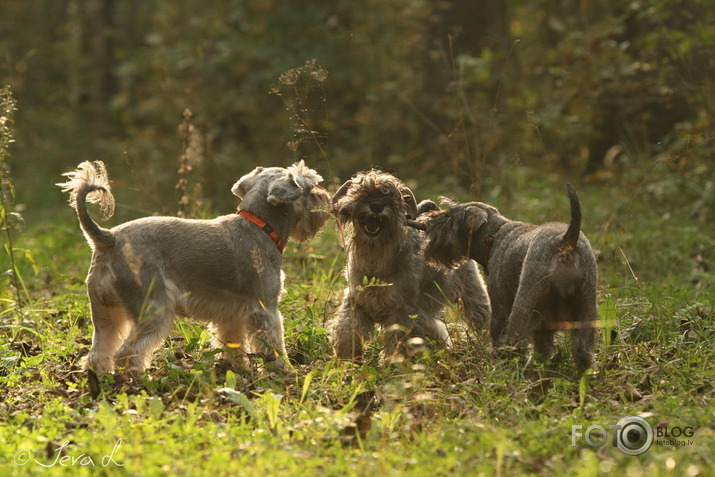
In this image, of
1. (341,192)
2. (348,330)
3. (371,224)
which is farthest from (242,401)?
(341,192)

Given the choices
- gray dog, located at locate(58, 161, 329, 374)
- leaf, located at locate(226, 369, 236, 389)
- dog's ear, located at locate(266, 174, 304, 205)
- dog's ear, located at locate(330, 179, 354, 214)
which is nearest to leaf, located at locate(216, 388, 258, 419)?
leaf, located at locate(226, 369, 236, 389)

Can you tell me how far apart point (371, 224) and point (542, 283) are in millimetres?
1367

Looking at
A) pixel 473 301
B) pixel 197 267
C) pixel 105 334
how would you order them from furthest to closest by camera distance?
1. pixel 473 301
2. pixel 197 267
3. pixel 105 334

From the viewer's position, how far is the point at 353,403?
4.89m

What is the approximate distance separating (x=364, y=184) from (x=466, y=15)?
9841mm

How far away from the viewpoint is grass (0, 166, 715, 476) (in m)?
3.99

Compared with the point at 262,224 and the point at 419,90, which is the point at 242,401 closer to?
the point at 262,224

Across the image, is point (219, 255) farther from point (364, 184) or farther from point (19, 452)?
point (19, 452)

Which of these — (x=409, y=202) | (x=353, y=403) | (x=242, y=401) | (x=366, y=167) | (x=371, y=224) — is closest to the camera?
(x=242, y=401)

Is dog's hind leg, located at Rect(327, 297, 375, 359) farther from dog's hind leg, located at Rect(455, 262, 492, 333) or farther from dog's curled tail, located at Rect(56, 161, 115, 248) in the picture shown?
dog's curled tail, located at Rect(56, 161, 115, 248)

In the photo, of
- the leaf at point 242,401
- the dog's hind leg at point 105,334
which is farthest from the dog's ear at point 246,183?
the leaf at point 242,401

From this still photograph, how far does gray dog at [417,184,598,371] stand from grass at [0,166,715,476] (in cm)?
22

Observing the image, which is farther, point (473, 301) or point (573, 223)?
point (473, 301)
